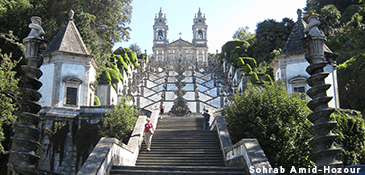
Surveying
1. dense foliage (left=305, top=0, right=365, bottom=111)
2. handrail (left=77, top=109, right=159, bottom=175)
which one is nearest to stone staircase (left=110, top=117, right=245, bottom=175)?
handrail (left=77, top=109, right=159, bottom=175)

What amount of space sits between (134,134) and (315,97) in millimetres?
7389

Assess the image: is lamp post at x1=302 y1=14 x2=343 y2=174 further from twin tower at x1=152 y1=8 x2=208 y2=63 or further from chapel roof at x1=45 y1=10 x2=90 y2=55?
twin tower at x1=152 y1=8 x2=208 y2=63

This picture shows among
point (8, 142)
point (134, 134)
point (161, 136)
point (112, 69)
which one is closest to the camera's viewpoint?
point (134, 134)

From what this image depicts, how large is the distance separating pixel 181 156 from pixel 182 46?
78.2 meters

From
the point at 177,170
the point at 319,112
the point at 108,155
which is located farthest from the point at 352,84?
the point at 108,155

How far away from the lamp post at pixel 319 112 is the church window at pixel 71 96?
47.6ft

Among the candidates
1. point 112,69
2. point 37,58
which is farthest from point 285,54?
point 112,69

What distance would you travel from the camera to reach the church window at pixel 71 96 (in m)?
20.2

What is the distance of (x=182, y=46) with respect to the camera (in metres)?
89.8

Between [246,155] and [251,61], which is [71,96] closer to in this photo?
[246,155]

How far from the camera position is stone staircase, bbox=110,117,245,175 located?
410 inches

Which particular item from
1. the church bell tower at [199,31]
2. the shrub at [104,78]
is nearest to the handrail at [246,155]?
the shrub at [104,78]

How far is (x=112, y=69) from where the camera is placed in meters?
35.1

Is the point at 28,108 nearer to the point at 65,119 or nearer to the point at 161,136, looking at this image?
the point at 161,136
